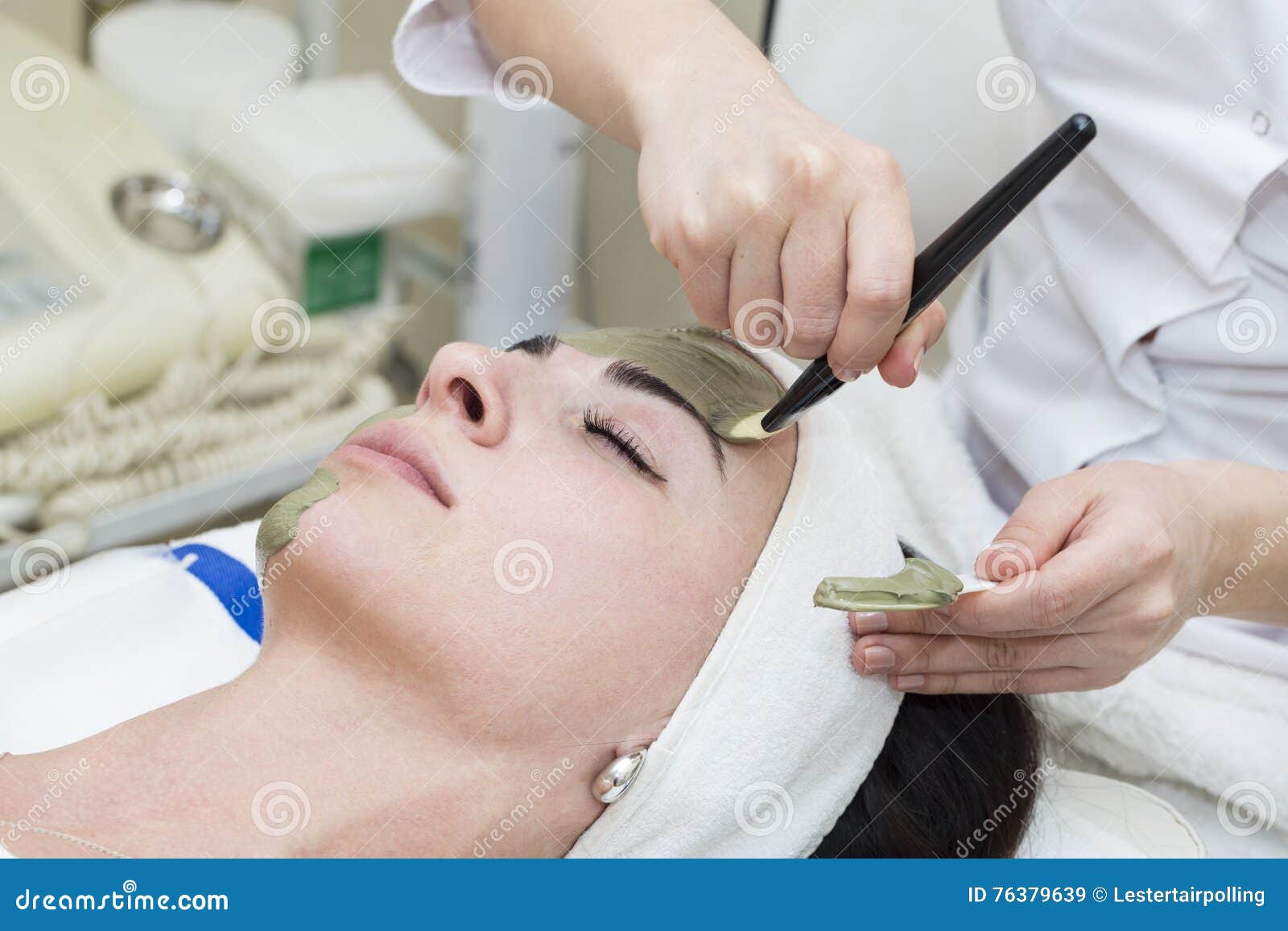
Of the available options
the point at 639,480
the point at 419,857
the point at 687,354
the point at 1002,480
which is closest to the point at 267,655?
the point at 419,857

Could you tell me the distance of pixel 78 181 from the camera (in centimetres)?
155

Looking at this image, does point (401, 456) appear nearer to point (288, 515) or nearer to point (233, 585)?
point (288, 515)

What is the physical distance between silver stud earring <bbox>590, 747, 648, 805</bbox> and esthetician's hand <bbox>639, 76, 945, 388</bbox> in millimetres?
352

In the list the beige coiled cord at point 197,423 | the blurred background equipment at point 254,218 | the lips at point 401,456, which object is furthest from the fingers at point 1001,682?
the beige coiled cord at point 197,423

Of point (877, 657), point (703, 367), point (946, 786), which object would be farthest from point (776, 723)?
point (703, 367)

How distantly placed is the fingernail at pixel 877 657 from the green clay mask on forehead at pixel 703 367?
8.0 inches

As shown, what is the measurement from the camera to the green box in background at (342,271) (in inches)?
66.9

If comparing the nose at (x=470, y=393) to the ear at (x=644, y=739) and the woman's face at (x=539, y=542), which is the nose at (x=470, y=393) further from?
the ear at (x=644, y=739)

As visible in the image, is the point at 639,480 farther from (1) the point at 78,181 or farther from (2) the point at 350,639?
(1) the point at 78,181

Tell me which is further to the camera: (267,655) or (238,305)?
(238,305)

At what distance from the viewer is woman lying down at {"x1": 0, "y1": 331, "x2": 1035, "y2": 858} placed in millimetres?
903

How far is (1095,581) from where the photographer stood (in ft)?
2.95

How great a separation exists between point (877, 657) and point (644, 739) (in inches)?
8.1

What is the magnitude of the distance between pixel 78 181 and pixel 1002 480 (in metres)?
1.25
